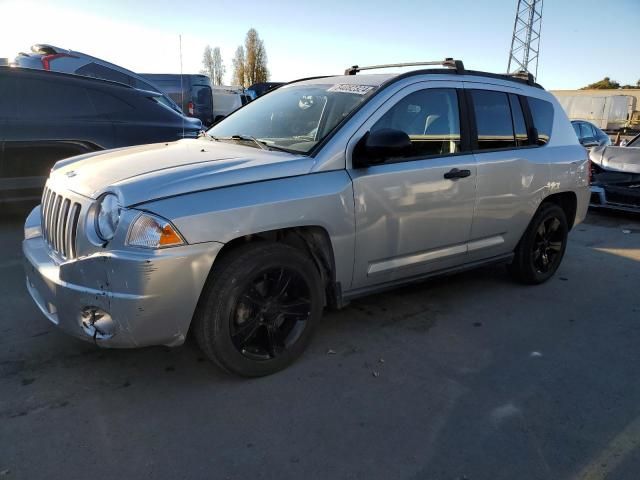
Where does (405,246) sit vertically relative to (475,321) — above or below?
above

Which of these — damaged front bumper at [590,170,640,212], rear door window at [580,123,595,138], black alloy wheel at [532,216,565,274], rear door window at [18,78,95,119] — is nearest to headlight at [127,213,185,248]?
black alloy wheel at [532,216,565,274]

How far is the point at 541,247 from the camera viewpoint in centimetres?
469

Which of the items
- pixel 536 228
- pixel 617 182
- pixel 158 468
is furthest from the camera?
pixel 617 182

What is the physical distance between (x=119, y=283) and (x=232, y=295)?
1.87 feet

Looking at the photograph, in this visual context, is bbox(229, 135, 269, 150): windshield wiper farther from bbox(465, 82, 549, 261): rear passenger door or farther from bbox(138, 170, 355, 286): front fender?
bbox(465, 82, 549, 261): rear passenger door

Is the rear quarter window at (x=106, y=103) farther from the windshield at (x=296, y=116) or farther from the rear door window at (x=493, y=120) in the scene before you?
the rear door window at (x=493, y=120)

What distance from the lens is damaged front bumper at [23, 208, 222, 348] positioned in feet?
7.83

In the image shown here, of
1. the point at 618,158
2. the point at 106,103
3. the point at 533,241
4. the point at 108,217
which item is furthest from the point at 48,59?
the point at 618,158

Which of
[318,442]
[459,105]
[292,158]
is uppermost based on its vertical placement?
[459,105]

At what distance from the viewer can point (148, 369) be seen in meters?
3.00

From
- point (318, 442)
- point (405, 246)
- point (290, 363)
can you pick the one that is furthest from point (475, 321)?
point (318, 442)

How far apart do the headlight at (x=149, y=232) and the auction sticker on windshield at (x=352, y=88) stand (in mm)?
1700

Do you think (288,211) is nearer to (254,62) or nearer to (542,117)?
(542,117)

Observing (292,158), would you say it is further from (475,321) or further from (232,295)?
(475,321)
